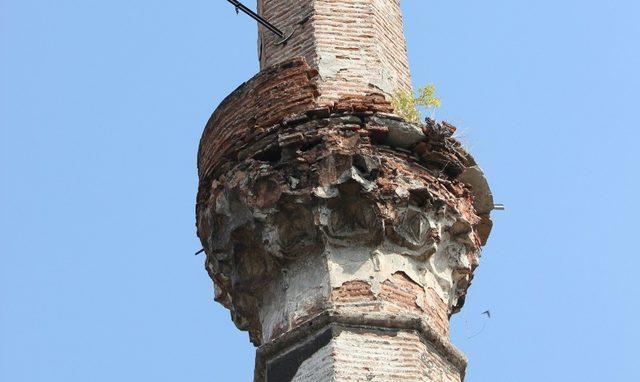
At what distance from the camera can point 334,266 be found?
8227 mm

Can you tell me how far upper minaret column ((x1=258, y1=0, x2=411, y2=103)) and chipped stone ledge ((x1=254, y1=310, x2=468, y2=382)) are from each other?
1440mm

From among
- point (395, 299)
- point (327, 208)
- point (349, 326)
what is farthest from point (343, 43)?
point (349, 326)

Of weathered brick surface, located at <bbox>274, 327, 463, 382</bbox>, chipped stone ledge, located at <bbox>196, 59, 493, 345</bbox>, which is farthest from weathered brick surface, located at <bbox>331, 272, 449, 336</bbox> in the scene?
weathered brick surface, located at <bbox>274, 327, 463, 382</bbox>

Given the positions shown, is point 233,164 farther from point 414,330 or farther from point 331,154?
point 414,330

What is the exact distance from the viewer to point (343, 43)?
935 cm

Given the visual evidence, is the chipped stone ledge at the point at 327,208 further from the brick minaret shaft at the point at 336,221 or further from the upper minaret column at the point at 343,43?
the upper minaret column at the point at 343,43

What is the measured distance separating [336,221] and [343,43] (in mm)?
1369

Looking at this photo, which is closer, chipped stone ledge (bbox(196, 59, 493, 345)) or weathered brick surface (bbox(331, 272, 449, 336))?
weathered brick surface (bbox(331, 272, 449, 336))

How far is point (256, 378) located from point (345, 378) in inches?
30.6

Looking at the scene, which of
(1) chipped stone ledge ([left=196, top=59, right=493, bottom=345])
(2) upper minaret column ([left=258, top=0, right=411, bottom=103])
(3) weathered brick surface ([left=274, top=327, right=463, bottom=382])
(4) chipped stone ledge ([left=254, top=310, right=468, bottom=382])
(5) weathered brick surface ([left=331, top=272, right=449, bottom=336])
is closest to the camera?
(3) weathered brick surface ([left=274, top=327, right=463, bottom=382])

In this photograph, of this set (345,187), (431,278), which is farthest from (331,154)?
(431,278)

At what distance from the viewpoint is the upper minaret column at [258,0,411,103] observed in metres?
9.09

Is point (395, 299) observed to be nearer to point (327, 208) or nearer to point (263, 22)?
point (327, 208)

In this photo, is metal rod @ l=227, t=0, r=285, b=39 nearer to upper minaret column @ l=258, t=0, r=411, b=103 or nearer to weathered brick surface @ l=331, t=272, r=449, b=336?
Result: upper minaret column @ l=258, t=0, r=411, b=103
